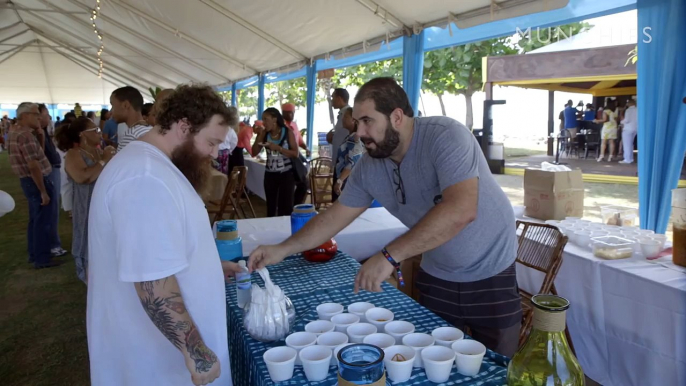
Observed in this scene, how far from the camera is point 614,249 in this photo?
2.23m

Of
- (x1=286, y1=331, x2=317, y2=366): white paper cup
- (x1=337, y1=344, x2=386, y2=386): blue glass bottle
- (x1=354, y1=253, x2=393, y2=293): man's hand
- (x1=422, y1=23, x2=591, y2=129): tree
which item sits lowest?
(x1=286, y1=331, x2=317, y2=366): white paper cup

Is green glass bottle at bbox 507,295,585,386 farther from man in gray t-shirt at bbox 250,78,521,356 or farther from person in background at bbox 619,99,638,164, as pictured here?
person in background at bbox 619,99,638,164

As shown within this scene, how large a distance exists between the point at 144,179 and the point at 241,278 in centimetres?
66

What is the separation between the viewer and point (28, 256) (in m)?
5.01

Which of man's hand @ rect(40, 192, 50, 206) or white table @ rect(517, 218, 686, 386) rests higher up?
man's hand @ rect(40, 192, 50, 206)

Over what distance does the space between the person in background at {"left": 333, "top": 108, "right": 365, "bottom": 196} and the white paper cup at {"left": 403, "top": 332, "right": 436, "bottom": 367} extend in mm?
2894

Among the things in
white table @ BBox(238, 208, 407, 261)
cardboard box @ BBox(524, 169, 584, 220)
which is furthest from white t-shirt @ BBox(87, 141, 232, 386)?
cardboard box @ BBox(524, 169, 584, 220)

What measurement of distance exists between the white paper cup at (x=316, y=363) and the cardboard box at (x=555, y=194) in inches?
89.0

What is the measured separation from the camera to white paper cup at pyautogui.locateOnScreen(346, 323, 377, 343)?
1246 millimetres

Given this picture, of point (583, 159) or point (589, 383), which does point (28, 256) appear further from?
Answer: point (583, 159)

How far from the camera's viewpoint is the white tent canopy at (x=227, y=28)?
4.31m

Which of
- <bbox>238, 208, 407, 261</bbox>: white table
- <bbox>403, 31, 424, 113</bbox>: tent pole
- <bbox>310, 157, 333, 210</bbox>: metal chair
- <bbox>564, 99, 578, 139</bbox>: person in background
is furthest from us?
<bbox>564, 99, 578, 139</bbox>: person in background

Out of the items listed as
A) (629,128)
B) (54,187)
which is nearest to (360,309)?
(54,187)

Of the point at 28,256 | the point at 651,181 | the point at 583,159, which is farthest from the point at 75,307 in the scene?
the point at 583,159
